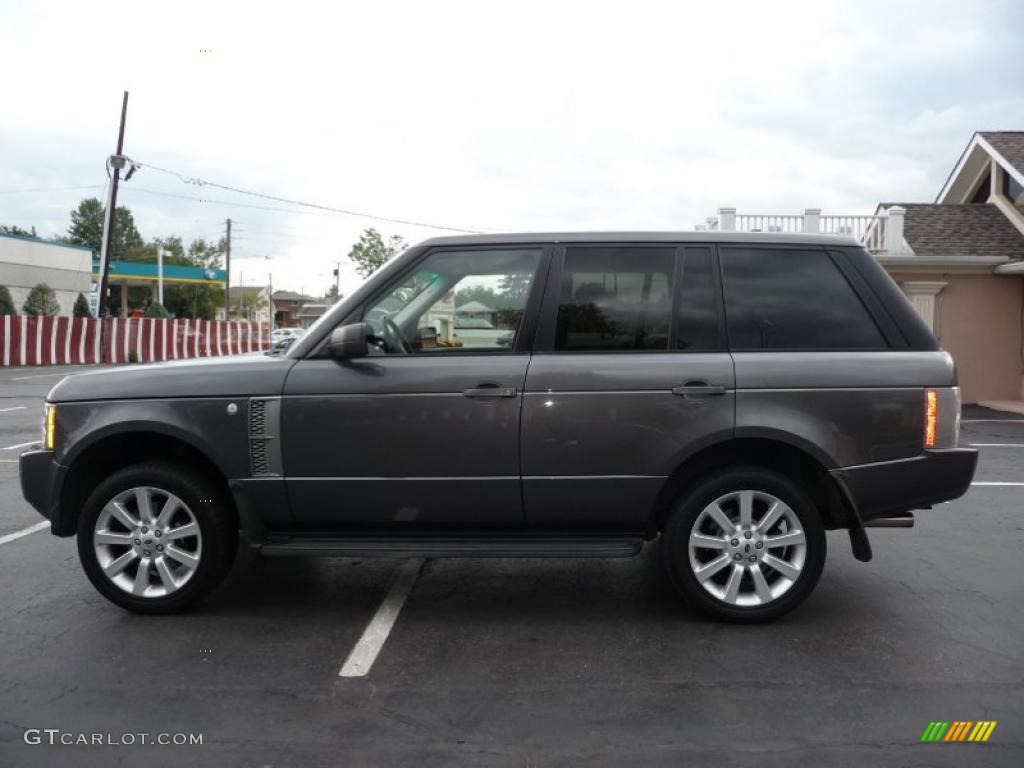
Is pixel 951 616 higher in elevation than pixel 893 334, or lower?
lower

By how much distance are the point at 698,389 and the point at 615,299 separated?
2.07 feet

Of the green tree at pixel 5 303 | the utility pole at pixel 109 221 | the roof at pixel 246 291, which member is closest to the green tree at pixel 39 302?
the green tree at pixel 5 303

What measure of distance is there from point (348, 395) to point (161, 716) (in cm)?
162

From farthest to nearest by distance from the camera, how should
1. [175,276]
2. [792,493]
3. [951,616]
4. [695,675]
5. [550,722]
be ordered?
[175,276], [951,616], [792,493], [695,675], [550,722]

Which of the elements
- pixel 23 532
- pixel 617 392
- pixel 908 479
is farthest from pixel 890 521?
pixel 23 532

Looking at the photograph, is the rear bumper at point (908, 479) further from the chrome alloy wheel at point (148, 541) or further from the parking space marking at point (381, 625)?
the chrome alloy wheel at point (148, 541)

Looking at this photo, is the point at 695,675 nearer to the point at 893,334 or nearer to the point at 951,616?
the point at 951,616

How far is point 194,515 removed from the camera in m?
4.38

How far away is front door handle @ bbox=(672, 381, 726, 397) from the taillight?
3.29 feet

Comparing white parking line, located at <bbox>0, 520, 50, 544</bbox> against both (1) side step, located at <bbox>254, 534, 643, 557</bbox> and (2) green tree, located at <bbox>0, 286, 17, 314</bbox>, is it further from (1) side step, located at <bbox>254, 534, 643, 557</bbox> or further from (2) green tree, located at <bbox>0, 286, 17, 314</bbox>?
(2) green tree, located at <bbox>0, 286, 17, 314</bbox>

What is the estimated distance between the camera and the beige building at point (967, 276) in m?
17.0

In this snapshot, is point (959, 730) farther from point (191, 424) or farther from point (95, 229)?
point (95, 229)

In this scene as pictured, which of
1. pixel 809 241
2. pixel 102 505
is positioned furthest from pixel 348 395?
pixel 809 241

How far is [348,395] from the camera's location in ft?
14.0
